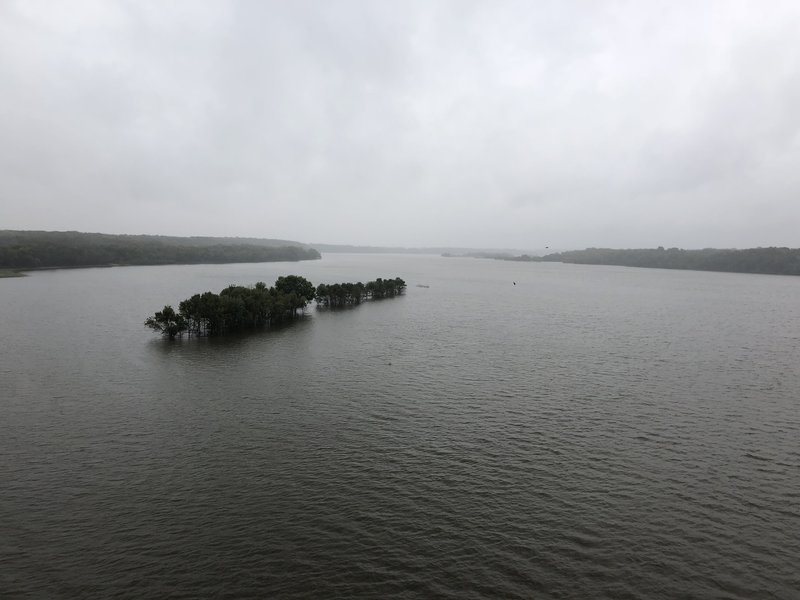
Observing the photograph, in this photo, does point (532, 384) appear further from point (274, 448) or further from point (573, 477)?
point (274, 448)

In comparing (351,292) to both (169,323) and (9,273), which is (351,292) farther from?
(9,273)

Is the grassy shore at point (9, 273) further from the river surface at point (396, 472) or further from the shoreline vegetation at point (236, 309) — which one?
the river surface at point (396, 472)

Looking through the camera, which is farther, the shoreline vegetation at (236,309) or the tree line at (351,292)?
the tree line at (351,292)

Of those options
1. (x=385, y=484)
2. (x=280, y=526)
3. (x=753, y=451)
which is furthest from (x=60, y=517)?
(x=753, y=451)

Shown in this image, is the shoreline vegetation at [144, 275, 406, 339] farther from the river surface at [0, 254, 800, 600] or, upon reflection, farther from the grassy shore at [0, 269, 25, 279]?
the grassy shore at [0, 269, 25, 279]

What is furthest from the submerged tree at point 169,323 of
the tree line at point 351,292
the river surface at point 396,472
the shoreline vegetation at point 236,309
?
the tree line at point 351,292
